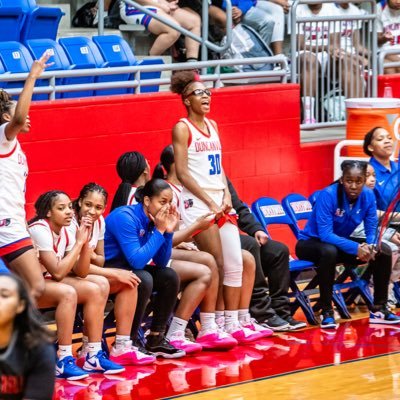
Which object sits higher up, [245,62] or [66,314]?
[245,62]

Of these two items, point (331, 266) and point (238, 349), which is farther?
point (331, 266)

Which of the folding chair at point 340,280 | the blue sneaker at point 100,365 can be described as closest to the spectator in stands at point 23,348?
the blue sneaker at point 100,365

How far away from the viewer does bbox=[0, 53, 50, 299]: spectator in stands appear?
7102 millimetres

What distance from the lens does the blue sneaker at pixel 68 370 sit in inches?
290

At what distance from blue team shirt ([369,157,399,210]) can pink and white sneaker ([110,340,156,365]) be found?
9.12 feet

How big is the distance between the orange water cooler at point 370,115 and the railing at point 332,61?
0.48 m

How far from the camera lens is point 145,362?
784 cm

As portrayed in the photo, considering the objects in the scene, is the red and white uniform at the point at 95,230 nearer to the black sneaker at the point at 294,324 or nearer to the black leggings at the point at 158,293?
the black leggings at the point at 158,293

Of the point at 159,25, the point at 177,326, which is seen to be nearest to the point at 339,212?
the point at 177,326

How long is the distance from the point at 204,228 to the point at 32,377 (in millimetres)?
4099

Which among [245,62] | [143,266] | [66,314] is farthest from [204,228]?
[245,62]

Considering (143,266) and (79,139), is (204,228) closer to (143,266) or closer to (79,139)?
(143,266)

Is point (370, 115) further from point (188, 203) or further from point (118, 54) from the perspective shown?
point (188, 203)

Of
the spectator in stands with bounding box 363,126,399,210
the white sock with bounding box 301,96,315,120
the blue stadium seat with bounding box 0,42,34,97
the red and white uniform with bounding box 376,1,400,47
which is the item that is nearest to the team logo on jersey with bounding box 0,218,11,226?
the blue stadium seat with bounding box 0,42,34,97
